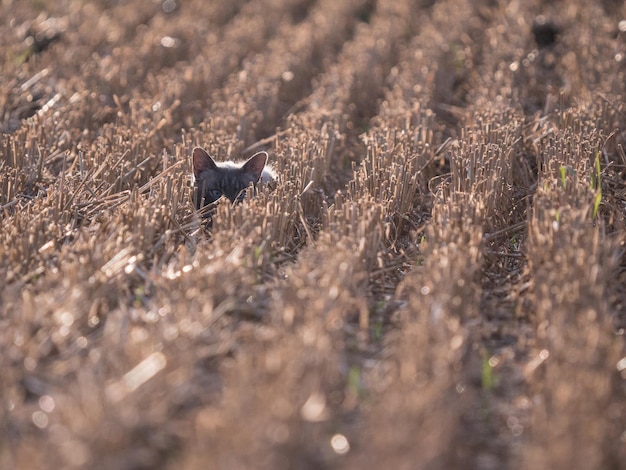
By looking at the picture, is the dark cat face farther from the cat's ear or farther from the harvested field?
the harvested field

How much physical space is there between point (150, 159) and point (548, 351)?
375 centimetres

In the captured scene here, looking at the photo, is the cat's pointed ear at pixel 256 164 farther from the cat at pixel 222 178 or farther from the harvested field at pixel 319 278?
the harvested field at pixel 319 278

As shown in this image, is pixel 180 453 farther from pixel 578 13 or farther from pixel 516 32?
pixel 578 13

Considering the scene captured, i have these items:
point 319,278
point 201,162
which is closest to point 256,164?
point 201,162

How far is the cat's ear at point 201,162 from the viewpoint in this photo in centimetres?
546

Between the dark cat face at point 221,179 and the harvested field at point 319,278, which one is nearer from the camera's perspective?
the harvested field at point 319,278

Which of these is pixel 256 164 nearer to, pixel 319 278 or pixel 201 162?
pixel 201 162

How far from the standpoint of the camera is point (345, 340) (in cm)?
384

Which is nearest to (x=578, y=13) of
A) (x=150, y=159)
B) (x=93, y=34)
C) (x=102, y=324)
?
(x=93, y=34)

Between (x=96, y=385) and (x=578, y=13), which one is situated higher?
(x=96, y=385)

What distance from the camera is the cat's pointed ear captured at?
5.55 meters

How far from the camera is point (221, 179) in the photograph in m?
5.59

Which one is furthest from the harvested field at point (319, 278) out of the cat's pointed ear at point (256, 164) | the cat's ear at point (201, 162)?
the cat's pointed ear at point (256, 164)

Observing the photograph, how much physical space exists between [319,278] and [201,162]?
6.05 feet
